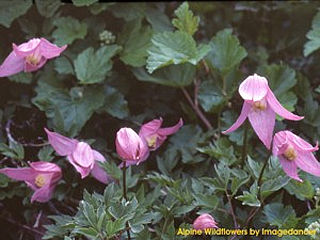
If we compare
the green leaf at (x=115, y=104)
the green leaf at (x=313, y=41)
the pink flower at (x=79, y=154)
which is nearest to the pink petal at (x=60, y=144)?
the pink flower at (x=79, y=154)

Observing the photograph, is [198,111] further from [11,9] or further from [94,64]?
[11,9]

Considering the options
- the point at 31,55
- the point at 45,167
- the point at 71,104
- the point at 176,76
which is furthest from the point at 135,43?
the point at 45,167

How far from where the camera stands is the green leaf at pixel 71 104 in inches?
59.1

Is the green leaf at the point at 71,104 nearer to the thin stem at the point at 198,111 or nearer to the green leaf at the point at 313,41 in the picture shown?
the thin stem at the point at 198,111

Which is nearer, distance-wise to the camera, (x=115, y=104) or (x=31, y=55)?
(x=31, y=55)

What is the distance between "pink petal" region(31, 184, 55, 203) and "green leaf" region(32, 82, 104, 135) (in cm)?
19

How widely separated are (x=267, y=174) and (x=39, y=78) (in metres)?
0.72

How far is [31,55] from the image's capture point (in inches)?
52.9

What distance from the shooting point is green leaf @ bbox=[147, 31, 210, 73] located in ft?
4.77

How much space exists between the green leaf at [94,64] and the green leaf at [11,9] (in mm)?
194

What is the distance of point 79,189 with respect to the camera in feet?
4.66

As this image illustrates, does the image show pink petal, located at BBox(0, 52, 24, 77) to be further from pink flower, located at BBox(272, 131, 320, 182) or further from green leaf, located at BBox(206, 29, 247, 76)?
pink flower, located at BBox(272, 131, 320, 182)

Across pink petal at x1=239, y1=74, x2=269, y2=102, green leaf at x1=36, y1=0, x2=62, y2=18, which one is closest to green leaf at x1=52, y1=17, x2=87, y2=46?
green leaf at x1=36, y1=0, x2=62, y2=18

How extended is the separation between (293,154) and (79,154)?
441mm
